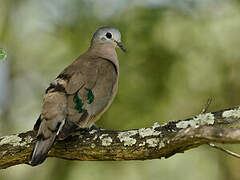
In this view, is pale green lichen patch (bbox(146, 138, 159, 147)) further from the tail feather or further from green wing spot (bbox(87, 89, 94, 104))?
green wing spot (bbox(87, 89, 94, 104))

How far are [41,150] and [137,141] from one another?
0.82 m

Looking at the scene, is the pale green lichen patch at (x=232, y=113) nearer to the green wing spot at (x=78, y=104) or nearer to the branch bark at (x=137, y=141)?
the branch bark at (x=137, y=141)

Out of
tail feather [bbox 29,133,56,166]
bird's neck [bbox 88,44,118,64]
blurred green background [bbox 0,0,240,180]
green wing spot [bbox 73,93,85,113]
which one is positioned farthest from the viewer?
blurred green background [bbox 0,0,240,180]

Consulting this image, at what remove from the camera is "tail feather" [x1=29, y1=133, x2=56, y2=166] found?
393 cm

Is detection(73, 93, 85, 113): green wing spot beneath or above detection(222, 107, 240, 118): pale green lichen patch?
above

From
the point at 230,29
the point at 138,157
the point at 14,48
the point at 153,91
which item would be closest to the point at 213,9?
the point at 230,29

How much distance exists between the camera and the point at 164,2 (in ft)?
27.2

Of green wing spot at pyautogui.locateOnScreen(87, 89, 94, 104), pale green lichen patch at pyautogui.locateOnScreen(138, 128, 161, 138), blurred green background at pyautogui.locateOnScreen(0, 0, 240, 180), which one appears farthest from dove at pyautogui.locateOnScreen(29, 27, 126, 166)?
blurred green background at pyautogui.locateOnScreen(0, 0, 240, 180)

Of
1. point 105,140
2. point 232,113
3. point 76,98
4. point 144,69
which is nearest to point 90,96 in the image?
point 76,98

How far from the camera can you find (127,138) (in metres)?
3.86

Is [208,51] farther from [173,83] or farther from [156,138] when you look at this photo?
[156,138]

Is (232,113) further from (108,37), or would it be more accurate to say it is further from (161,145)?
(108,37)

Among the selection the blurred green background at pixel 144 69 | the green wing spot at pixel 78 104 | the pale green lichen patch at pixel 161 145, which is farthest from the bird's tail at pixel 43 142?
the blurred green background at pixel 144 69

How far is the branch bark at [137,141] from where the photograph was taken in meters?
3.29
